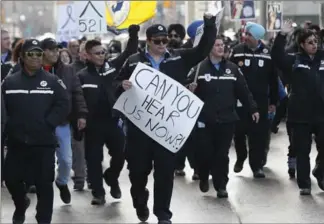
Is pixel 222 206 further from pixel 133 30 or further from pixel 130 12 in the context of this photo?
pixel 130 12

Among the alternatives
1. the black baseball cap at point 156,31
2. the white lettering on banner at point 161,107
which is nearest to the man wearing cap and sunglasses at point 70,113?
the white lettering on banner at point 161,107

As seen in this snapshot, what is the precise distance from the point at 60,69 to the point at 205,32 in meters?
2.35

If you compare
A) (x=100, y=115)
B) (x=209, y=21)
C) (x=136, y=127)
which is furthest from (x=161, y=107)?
(x=100, y=115)

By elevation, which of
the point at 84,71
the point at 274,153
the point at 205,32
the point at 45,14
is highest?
the point at 205,32

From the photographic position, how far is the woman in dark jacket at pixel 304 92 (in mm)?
11055

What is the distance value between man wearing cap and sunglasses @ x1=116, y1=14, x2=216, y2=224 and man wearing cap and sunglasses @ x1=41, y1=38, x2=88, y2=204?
3.82ft

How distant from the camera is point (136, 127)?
9312 mm

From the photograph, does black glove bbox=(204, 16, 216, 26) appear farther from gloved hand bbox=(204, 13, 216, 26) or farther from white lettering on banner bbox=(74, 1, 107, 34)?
white lettering on banner bbox=(74, 1, 107, 34)

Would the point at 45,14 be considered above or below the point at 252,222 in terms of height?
below

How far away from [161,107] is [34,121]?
1.24 meters

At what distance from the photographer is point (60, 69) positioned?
1099 cm

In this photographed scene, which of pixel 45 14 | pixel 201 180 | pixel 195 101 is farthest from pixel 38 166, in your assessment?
pixel 45 14

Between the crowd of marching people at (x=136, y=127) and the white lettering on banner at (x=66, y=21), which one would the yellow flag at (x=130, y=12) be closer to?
the crowd of marching people at (x=136, y=127)

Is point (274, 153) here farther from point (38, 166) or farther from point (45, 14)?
point (45, 14)
